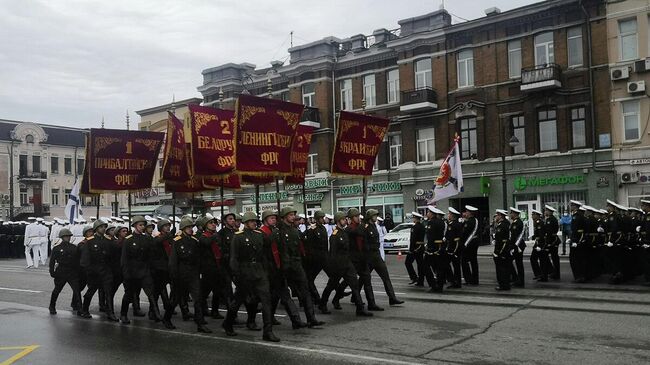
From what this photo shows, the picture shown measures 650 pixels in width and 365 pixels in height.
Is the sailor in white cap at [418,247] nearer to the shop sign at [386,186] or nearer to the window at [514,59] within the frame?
the window at [514,59]

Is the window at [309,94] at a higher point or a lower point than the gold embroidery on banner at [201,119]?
higher

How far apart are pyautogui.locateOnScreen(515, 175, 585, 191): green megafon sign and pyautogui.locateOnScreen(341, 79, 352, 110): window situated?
11928mm

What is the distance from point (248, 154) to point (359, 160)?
4.16 m

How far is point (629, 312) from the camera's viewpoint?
10531 millimetres

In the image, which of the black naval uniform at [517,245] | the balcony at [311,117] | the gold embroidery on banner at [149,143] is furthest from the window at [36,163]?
the black naval uniform at [517,245]

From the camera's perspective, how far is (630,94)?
27.5m

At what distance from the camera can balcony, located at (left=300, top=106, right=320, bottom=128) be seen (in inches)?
1510

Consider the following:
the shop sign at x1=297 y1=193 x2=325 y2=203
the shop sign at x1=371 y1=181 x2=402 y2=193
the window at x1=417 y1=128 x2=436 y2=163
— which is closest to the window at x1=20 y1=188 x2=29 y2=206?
the shop sign at x1=297 y1=193 x2=325 y2=203

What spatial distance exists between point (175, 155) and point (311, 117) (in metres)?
24.8

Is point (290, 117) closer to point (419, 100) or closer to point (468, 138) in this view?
point (468, 138)

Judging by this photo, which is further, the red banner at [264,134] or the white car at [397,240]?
the white car at [397,240]

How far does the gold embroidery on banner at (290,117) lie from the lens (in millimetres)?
11368

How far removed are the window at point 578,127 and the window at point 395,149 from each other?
9.86m

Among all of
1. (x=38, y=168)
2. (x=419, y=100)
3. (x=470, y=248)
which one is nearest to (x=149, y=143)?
(x=470, y=248)
